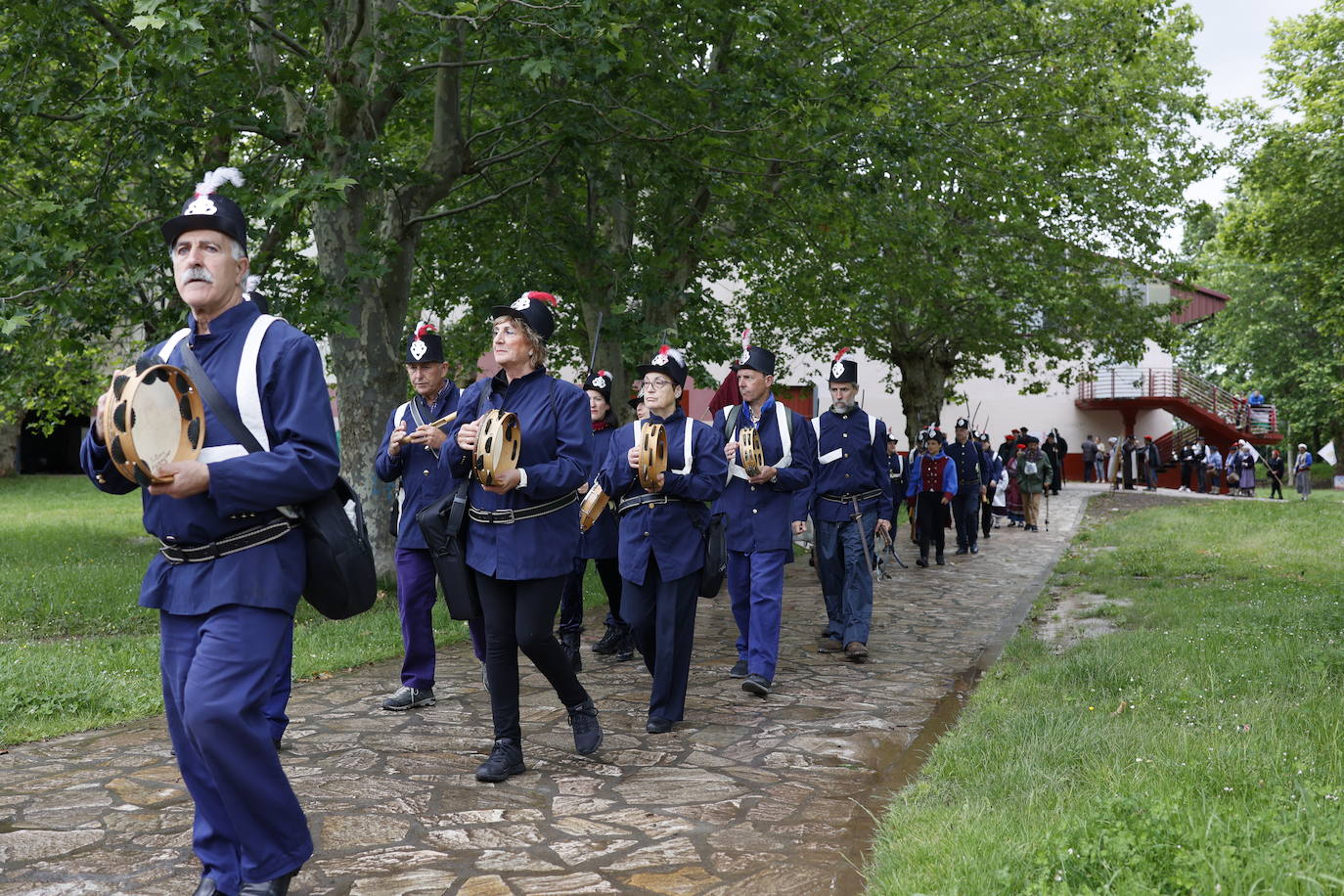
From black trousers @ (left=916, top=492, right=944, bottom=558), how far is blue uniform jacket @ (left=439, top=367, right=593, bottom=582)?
1219 centimetres

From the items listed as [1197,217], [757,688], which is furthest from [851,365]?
[1197,217]

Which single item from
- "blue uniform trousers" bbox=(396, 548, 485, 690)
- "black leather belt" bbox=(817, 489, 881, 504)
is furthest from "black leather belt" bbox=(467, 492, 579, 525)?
"black leather belt" bbox=(817, 489, 881, 504)

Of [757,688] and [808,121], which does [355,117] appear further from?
[757,688]

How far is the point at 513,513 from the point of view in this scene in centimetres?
562

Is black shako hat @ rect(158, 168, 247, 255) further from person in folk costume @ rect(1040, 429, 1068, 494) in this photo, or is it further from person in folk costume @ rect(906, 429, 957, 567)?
person in folk costume @ rect(1040, 429, 1068, 494)

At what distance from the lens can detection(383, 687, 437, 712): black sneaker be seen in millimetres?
7277

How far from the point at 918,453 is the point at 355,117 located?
9809 mm

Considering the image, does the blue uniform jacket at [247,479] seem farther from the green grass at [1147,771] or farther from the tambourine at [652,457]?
the tambourine at [652,457]

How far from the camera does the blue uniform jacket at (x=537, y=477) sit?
18.4 ft

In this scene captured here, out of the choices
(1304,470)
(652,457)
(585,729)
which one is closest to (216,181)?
(652,457)

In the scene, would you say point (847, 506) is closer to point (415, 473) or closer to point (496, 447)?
point (415, 473)

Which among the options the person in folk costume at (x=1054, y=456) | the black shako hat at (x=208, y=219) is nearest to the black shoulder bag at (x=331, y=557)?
the black shako hat at (x=208, y=219)

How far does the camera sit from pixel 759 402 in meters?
8.52

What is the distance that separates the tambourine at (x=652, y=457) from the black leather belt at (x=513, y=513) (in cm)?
101
